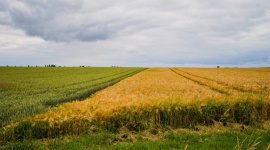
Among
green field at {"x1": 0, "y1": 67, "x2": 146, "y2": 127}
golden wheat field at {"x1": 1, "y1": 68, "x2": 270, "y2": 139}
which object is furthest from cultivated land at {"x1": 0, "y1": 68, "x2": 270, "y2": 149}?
green field at {"x1": 0, "y1": 67, "x2": 146, "y2": 127}

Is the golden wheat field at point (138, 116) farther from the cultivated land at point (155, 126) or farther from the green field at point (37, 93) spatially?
the green field at point (37, 93)

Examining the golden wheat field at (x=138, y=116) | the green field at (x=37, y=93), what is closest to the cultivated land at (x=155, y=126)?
the golden wheat field at (x=138, y=116)

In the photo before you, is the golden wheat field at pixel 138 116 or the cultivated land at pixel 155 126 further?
the golden wheat field at pixel 138 116

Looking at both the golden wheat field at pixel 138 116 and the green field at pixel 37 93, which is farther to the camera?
the green field at pixel 37 93

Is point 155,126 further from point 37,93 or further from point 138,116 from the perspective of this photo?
point 37,93

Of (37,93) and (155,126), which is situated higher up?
(37,93)

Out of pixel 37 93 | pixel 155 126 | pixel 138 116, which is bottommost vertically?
pixel 155 126

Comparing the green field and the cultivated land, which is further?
the green field

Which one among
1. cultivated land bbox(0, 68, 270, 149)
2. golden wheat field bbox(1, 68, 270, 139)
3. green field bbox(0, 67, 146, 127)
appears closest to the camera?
cultivated land bbox(0, 68, 270, 149)

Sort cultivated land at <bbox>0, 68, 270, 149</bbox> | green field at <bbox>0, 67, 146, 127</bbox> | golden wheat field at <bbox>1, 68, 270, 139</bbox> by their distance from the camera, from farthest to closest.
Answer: green field at <bbox>0, 67, 146, 127</bbox>
golden wheat field at <bbox>1, 68, 270, 139</bbox>
cultivated land at <bbox>0, 68, 270, 149</bbox>

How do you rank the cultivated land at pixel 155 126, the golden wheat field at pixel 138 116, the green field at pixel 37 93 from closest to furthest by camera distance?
the cultivated land at pixel 155 126
the golden wheat field at pixel 138 116
the green field at pixel 37 93

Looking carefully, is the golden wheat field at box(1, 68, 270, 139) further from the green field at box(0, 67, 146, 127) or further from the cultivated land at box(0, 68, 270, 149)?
the green field at box(0, 67, 146, 127)

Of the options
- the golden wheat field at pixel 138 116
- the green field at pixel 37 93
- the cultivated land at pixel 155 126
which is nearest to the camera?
the cultivated land at pixel 155 126

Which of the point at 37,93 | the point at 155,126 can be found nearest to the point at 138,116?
the point at 155,126
